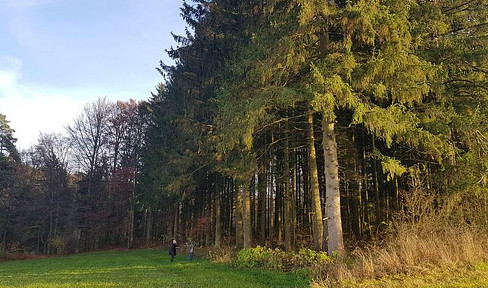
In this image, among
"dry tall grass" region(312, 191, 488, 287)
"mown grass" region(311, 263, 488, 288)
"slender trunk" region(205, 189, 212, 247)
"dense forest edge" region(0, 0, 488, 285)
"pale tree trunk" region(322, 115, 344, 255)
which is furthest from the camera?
"slender trunk" region(205, 189, 212, 247)

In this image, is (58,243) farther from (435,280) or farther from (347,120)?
(435,280)

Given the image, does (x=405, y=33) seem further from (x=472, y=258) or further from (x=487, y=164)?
(x=472, y=258)

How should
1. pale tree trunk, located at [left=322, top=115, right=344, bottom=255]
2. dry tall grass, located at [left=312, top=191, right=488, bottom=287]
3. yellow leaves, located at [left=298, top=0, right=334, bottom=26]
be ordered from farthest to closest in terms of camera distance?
pale tree trunk, located at [left=322, top=115, right=344, bottom=255], yellow leaves, located at [left=298, top=0, right=334, bottom=26], dry tall grass, located at [left=312, top=191, right=488, bottom=287]

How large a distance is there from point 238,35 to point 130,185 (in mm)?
27104

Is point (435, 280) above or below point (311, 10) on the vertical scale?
below

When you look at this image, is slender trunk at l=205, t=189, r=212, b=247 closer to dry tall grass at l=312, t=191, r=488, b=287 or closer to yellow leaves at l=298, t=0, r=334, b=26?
dry tall grass at l=312, t=191, r=488, b=287

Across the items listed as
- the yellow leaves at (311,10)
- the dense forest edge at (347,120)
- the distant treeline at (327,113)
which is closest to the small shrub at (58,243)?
the distant treeline at (327,113)

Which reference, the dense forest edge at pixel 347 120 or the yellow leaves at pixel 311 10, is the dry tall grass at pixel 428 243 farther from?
the yellow leaves at pixel 311 10

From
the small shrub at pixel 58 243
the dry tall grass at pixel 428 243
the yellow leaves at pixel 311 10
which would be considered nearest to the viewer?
the dry tall grass at pixel 428 243

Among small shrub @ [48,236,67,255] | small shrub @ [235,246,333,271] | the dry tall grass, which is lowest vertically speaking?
small shrub @ [48,236,67,255]

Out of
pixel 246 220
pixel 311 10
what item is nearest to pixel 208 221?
pixel 246 220

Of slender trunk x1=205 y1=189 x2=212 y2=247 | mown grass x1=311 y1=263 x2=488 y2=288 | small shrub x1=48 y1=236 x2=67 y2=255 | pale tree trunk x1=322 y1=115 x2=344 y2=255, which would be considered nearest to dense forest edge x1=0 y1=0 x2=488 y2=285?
pale tree trunk x1=322 y1=115 x2=344 y2=255

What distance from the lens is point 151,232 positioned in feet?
130

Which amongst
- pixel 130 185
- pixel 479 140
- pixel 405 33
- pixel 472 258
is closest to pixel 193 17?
pixel 405 33
